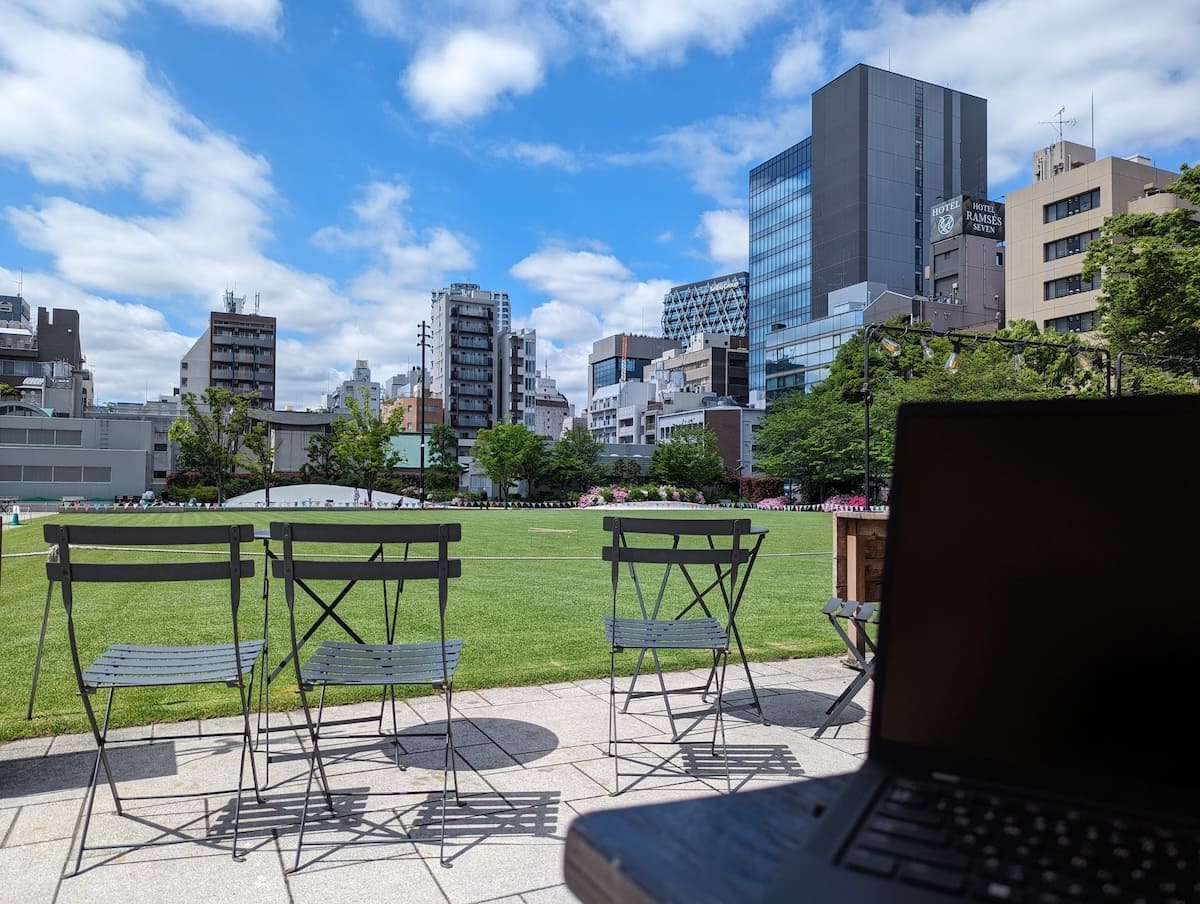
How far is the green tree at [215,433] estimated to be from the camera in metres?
52.5

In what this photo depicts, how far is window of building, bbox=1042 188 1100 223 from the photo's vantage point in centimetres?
4781

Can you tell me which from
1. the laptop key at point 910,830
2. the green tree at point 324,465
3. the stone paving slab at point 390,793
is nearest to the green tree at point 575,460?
the green tree at point 324,465

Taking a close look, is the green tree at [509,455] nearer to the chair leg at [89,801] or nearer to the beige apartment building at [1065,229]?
the beige apartment building at [1065,229]

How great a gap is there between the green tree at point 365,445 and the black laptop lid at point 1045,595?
57637 millimetres

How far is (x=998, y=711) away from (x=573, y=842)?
0.48 m

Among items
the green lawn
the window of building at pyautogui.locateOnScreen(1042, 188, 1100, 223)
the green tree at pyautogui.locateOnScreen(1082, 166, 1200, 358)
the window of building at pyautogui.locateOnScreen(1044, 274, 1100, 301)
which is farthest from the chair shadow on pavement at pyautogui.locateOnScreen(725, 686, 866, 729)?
the window of building at pyautogui.locateOnScreen(1042, 188, 1100, 223)

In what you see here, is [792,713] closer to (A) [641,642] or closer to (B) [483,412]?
(A) [641,642]

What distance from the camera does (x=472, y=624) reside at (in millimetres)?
7984

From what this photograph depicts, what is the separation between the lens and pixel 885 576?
0.92 m

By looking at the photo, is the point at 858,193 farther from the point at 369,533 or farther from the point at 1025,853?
the point at 1025,853

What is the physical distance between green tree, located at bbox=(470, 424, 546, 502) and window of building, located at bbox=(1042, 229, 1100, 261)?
38307mm

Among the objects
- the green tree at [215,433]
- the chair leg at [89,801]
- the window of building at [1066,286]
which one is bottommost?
the chair leg at [89,801]

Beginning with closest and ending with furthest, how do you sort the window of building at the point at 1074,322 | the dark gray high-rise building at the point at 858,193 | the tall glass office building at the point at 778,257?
1. the window of building at the point at 1074,322
2. the dark gray high-rise building at the point at 858,193
3. the tall glass office building at the point at 778,257

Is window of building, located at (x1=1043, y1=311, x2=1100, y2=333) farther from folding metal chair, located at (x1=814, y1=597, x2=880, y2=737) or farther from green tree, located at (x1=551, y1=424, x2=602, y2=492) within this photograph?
folding metal chair, located at (x1=814, y1=597, x2=880, y2=737)
